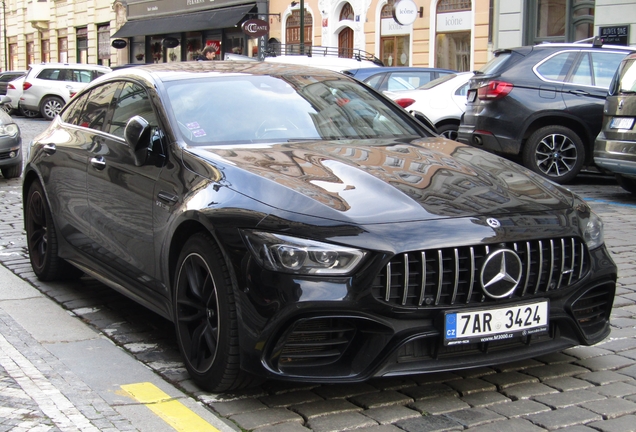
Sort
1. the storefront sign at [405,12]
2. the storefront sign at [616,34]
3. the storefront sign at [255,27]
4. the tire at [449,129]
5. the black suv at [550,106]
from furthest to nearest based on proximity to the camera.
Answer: the storefront sign at [255,27] < the storefront sign at [405,12] < the storefront sign at [616,34] < the tire at [449,129] < the black suv at [550,106]

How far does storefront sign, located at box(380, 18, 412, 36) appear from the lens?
27.7 m

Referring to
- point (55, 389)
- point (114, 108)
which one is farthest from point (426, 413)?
point (114, 108)

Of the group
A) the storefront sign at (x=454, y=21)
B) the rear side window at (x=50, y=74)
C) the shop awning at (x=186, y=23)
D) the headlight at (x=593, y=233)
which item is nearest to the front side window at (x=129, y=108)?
the headlight at (x=593, y=233)

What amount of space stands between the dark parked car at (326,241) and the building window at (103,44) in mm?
43787

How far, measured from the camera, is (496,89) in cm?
1179

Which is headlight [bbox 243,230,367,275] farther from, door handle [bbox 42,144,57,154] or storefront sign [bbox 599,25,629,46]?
storefront sign [bbox 599,25,629,46]

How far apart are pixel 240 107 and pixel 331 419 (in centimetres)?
194

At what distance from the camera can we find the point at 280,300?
3582 mm

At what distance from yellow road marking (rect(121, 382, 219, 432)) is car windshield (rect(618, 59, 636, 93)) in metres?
7.24

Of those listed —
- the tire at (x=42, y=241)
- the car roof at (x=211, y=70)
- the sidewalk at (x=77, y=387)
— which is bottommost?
the sidewalk at (x=77, y=387)

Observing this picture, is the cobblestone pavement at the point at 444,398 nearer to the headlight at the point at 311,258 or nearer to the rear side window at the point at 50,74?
the headlight at the point at 311,258

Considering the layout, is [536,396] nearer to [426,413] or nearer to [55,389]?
[426,413]

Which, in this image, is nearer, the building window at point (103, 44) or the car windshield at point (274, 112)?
the car windshield at point (274, 112)

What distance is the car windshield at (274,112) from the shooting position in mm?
4809
